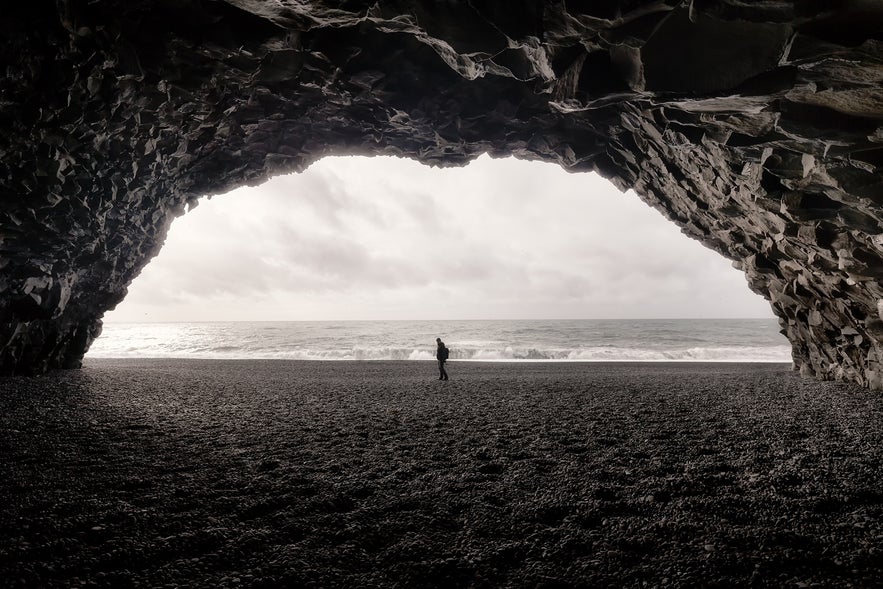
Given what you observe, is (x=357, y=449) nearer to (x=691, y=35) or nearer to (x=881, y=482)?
(x=881, y=482)

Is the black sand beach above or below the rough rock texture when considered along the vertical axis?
below

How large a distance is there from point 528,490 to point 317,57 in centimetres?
1232

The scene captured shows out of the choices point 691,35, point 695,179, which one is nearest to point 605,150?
point 695,179

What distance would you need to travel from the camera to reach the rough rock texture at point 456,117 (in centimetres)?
671

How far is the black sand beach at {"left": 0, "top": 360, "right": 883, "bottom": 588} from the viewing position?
11.8ft

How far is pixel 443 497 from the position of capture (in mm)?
5168

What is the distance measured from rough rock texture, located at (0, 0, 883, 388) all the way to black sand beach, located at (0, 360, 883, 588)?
558 centimetres

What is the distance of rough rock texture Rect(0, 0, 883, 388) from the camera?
6715 millimetres

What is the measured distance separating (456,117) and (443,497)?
42.8ft

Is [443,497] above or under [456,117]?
under

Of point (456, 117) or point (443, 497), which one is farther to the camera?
point (456, 117)

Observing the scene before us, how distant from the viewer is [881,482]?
5.39 metres

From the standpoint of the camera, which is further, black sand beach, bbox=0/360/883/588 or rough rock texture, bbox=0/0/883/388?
rough rock texture, bbox=0/0/883/388

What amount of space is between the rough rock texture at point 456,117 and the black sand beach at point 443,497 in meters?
5.58
